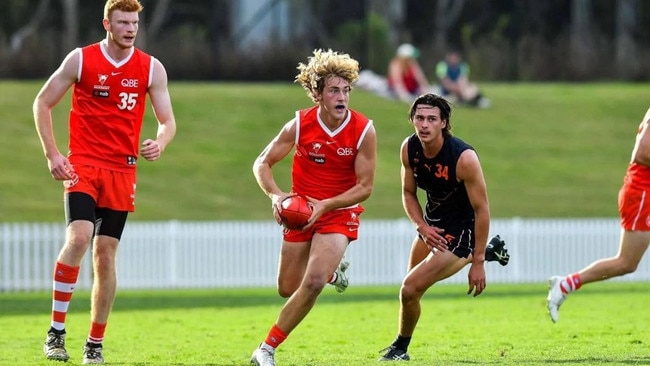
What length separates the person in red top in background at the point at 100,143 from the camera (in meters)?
9.99

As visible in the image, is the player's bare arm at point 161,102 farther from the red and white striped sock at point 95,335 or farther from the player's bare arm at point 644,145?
the player's bare arm at point 644,145

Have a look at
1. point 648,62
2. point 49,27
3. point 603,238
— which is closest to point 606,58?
point 648,62

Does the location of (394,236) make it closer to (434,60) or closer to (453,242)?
(453,242)

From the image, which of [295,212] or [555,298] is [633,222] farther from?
[295,212]

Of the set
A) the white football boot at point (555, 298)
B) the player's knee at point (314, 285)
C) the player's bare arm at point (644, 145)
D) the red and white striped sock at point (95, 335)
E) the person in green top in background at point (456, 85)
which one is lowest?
the red and white striped sock at point (95, 335)

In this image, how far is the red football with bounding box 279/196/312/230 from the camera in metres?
9.70

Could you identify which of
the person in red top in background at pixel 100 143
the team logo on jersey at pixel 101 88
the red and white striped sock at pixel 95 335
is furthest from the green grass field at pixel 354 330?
the team logo on jersey at pixel 101 88

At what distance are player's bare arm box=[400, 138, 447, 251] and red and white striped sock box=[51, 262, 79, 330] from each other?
2.44m

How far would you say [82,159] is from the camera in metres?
10.1

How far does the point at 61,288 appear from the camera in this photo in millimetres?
9969

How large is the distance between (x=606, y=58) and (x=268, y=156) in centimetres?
4067

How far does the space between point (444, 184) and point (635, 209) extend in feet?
7.32

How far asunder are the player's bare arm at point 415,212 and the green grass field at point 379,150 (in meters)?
19.8

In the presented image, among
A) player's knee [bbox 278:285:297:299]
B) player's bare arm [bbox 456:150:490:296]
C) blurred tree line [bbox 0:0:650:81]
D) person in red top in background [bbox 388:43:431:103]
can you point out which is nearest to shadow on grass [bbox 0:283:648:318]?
player's knee [bbox 278:285:297:299]
